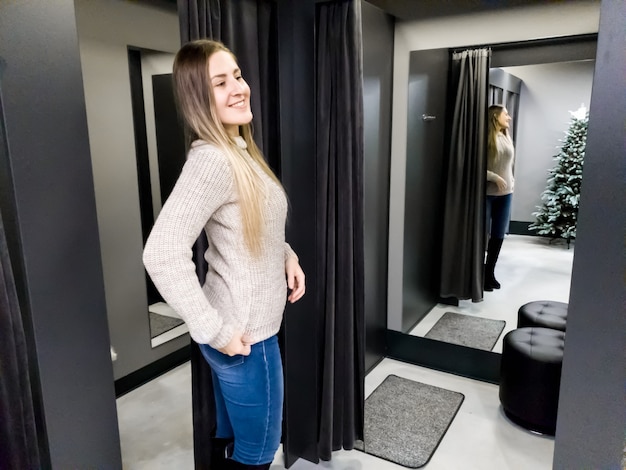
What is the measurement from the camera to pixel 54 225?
1191mm

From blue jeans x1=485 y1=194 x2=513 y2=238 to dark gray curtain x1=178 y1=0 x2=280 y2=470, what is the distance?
4.41 feet

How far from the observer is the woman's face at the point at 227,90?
3.83ft

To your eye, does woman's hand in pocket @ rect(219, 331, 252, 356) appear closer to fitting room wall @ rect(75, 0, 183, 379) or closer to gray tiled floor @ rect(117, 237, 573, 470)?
gray tiled floor @ rect(117, 237, 573, 470)

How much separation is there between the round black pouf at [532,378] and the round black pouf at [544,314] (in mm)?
81

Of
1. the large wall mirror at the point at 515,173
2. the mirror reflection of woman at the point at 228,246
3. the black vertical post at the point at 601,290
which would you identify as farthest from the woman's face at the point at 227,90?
the large wall mirror at the point at 515,173

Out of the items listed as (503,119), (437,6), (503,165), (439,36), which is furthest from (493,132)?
(437,6)

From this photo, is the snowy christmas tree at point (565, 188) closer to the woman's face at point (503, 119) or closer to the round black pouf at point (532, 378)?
the woman's face at point (503, 119)

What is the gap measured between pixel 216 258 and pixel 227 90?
17.2 inches

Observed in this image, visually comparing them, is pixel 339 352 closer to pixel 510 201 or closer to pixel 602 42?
pixel 510 201

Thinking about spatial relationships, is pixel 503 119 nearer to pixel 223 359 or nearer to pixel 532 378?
pixel 532 378

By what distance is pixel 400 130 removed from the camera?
267cm

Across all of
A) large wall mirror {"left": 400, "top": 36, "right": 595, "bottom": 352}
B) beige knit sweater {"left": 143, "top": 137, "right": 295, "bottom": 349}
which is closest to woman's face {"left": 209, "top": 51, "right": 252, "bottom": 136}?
beige knit sweater {"left": 143, "top": 137, "right": 295, "bottom": 349}

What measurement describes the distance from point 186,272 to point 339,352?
3.54 ft

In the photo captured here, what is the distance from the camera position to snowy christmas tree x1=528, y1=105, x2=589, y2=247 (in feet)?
7.25
